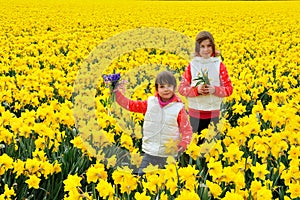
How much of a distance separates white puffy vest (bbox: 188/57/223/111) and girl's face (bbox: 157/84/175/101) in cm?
108

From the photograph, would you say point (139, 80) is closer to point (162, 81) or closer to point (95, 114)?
point (95, 114)

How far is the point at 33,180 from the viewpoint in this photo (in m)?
3.68

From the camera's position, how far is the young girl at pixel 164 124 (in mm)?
4480

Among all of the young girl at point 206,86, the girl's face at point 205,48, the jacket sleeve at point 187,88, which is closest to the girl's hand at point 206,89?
the young girl at point 206,86

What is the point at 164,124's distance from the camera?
451 centimetres

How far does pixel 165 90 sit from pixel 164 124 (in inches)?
13.5

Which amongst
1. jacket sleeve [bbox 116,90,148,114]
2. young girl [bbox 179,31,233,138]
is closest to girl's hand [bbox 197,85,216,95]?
young girl [bbox 179,31,233,138]

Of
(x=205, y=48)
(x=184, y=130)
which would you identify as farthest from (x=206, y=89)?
(x=184, y=130)

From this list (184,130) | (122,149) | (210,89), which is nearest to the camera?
(184,130)

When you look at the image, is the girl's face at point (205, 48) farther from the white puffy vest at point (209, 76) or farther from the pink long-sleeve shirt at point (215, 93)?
the pink long-sleeve shirt at point (215, 93)

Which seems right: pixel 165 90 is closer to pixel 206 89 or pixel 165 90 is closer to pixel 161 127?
pixel 161 127

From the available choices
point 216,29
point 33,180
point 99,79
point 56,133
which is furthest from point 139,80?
point 216,29

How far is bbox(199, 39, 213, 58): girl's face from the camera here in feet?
17.8

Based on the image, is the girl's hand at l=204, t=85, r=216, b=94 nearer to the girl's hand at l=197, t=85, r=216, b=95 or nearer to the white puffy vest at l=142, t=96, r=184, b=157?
the girl's hand at l=197, t=85, r=216, b=95
